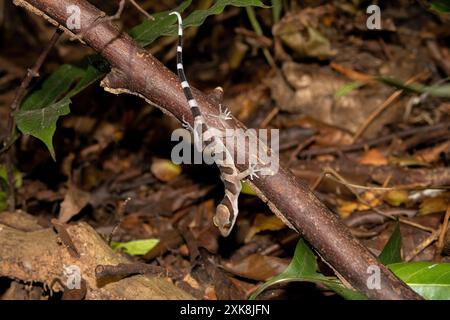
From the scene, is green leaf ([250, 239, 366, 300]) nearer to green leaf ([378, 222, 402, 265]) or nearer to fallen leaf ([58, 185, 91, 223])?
green leaf ([378, 222, 402, 265])

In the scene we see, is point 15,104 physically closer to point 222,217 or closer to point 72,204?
point 72,204

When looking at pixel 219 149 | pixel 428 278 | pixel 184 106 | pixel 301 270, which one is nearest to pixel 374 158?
pixel 219 149

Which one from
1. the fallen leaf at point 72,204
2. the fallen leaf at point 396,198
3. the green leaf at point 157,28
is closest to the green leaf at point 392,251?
the fallen leaf at point 396,198

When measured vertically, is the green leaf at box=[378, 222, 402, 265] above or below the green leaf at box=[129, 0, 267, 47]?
below

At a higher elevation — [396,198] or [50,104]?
[50,104]

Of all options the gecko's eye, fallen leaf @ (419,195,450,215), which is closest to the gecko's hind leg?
the gecko's eye
